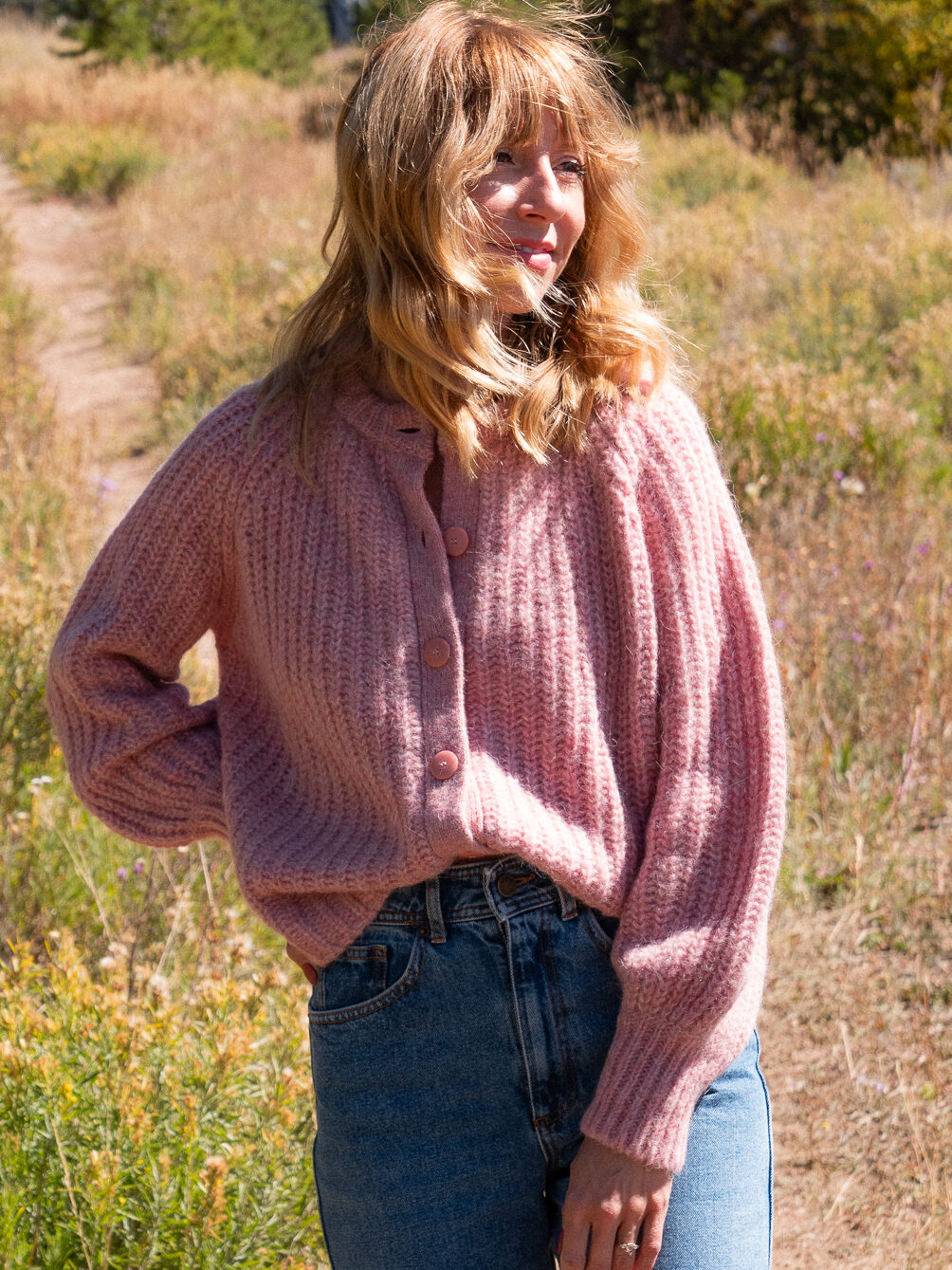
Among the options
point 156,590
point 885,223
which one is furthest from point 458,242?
point 885,223

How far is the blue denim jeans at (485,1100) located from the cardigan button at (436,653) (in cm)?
25

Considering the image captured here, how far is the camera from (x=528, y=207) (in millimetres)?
1623

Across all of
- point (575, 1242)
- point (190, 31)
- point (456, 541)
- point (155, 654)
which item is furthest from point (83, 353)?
point (190, 31)

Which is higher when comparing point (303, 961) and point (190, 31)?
point (303, 961)

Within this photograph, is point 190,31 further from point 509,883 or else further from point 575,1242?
point 575,1242

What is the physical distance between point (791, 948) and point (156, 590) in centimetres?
201

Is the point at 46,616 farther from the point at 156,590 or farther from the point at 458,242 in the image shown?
the point at 458,242

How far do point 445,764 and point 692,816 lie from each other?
297 mm

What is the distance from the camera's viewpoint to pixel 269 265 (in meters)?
8.73

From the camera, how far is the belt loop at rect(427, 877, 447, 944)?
1.51m

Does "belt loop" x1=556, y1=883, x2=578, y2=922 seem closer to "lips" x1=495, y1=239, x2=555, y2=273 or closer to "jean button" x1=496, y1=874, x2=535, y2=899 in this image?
"jean button" x1=496, y1=874, x2=535, y2=899

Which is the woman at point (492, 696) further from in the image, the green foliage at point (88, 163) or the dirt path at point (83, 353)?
the green foliage at point (88, 163)

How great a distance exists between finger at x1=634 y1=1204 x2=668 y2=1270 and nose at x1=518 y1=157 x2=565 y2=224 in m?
1.18

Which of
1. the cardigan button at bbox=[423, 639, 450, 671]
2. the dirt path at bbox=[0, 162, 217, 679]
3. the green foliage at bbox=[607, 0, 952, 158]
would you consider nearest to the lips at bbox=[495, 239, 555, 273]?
the cardigan button at bbox=[423, 639, 450, 671]
